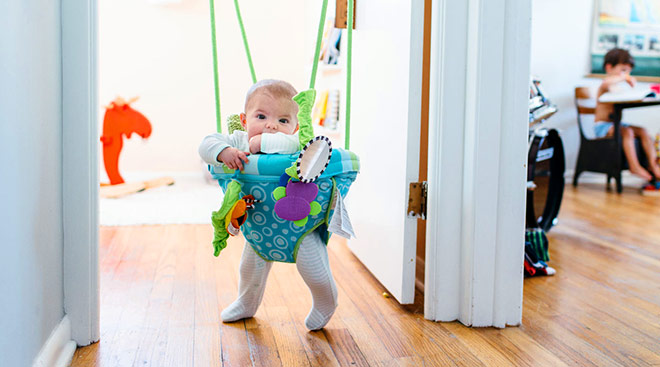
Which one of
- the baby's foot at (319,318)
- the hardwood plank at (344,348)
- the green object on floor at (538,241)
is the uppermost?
the green object on floor at (538,241)

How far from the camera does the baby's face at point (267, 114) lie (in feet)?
3.98

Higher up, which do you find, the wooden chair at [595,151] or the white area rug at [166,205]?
the wooden chair at [595,151]

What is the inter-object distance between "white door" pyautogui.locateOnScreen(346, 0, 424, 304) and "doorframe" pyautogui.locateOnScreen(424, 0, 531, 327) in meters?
0.06

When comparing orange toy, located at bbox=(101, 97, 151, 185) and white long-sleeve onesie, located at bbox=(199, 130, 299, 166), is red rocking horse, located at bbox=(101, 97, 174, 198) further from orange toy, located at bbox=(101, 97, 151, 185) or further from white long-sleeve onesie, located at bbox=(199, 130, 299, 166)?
white long-sleeve onesie, located at bbox=(199, 130, 299, 166)

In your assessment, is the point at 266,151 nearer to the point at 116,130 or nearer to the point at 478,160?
the point at 478,160

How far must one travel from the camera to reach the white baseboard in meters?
0.99

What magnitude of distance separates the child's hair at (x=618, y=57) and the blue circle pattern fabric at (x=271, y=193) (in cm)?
390

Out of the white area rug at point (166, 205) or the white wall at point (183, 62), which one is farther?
the white wall at point (183, 62)

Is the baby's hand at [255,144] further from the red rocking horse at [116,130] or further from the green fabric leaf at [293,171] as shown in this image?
the red rocking horse at [116,130]

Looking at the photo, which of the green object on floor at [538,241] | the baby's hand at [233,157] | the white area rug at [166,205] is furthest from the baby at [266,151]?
the white area rug at [166,205]

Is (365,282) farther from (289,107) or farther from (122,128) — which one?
(122,128)

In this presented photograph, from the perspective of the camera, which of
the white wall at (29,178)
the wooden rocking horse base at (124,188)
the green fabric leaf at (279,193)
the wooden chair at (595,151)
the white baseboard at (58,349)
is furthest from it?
the wooden chair at (595,151)

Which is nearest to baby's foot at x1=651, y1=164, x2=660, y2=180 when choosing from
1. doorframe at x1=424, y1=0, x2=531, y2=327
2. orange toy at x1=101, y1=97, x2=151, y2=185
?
doorframe at x1=424, y1=0, x2=531, y2=327

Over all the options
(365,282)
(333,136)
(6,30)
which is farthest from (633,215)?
(6,30)
